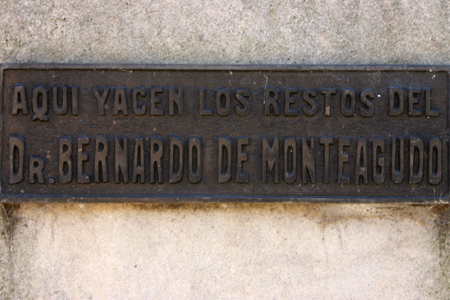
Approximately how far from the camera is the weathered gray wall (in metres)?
2.79

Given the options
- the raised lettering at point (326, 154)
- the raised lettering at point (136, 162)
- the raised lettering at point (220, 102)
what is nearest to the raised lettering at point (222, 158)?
the raised lettering at point (220, 102)

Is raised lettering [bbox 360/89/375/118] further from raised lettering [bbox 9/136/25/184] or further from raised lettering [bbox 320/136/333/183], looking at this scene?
raised lettering [bbox 9/136/25/184]

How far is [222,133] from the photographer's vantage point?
2736 millimetres

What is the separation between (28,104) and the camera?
8.97ft

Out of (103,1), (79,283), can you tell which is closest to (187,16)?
(103,1)

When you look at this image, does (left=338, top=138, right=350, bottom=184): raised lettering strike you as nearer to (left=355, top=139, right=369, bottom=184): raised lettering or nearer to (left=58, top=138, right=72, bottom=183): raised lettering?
(left=355, top=139, right=369, bottom=184): raised lettering

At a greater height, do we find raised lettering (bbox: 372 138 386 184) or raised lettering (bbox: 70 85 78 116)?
raised lettering (bbox: 70 85 78 116)

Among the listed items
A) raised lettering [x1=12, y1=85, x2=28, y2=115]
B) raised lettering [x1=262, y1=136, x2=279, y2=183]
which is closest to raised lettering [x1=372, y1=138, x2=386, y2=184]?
raised lettering [x1=262, y1=136, x2=279, y2=183]

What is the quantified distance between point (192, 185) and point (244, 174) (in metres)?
0.30

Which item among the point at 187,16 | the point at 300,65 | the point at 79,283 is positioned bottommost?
the point at 79,283

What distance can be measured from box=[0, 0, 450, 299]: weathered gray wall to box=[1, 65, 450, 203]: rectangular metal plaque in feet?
0.43

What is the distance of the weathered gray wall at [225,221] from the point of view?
9.17 feet

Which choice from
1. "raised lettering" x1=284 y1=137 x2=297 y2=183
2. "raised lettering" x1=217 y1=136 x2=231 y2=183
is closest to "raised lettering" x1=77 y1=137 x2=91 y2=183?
"raised lettering" x1=217 y1=136 x2=231 y2=183

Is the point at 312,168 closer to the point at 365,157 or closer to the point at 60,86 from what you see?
the point at 365,157
